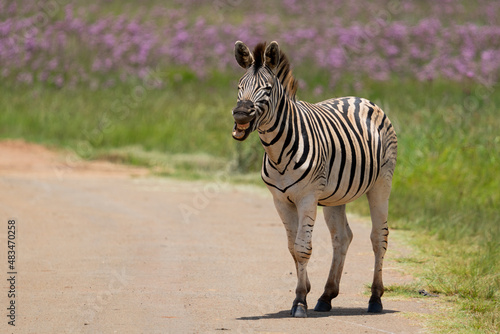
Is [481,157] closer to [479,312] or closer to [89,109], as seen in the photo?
[479,312]

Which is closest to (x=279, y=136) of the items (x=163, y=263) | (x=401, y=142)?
(x=163, y=263)

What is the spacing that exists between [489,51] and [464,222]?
11.9m

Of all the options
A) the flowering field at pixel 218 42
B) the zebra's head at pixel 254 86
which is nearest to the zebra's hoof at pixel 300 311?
the zebra's head at pixel 254 86

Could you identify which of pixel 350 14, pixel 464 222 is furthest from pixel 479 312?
pixel 350 14

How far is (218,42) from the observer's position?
23953 millimetres

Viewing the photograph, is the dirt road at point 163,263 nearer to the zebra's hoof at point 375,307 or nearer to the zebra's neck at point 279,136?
the zebra's hoof at point 375,307

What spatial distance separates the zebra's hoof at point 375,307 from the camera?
705 cm

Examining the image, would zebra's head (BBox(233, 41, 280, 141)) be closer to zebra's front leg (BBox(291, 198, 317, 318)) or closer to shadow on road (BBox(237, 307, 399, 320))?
zebra's front leg (BBox(291, 198, 317, 318))

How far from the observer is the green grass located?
8828 millimetres

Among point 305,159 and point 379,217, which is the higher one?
point 305,159

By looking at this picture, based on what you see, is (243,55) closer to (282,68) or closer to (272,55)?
(272,55)

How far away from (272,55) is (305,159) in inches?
32.7

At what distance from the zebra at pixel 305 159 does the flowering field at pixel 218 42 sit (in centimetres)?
1308

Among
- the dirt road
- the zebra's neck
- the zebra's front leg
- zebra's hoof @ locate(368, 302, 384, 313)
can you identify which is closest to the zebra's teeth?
the zebra's neck
